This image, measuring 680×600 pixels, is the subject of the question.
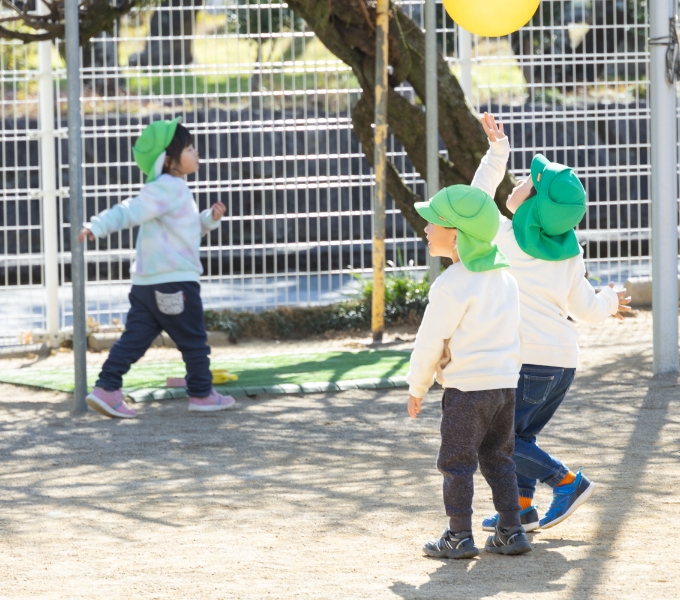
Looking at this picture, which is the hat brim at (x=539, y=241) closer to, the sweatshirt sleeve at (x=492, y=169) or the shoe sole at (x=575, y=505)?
the sweatshirt sleeve at (x=492, y=169)

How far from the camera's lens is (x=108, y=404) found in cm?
618

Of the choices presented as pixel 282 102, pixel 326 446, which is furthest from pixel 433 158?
pixel 326 446

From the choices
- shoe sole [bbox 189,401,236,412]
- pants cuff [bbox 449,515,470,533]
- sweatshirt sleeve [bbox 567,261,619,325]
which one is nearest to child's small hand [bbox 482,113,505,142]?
sweatshirt sleeve [bbox 567,261,619,325]

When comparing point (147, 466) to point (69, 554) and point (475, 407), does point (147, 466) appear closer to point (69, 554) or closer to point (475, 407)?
point (69, 554)

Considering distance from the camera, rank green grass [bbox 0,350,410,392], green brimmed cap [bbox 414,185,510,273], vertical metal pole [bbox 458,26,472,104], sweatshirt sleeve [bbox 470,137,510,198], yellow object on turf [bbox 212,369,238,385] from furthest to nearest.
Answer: vertical metal pole [bbox 458,26,472,104] → green grass [bbox 0,350,410,392] → yellow object on turf [bbox 212,369,238,385] → sweatshirt sleeve [bbox 470,137,510,198] → green brimmed cap [bbox 414,185,510,273]

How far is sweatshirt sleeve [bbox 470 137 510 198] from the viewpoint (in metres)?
4.41

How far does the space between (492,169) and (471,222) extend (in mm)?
884

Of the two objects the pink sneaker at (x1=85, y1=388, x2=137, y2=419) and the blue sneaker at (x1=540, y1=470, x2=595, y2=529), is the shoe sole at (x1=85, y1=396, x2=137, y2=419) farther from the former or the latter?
the blue sneaker at (x1=540, y1=470, x2=595, y2=529)

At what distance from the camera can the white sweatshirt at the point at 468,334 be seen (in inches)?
142

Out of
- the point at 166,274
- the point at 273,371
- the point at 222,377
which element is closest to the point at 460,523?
the point at 166,274

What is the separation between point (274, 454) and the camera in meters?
5.27

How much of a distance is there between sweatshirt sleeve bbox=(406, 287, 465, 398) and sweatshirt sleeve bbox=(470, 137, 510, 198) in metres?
0.89

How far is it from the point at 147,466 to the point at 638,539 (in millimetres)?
2252

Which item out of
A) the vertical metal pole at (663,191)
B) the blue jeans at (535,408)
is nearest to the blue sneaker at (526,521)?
the blue jeans at (535,408)
